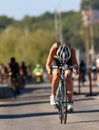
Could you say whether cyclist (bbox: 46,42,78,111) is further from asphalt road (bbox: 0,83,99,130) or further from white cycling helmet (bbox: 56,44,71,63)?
asphalt road (bbox: 0,83,99,130)

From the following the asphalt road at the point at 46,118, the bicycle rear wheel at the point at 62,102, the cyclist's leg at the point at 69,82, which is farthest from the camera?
the cyclist's leg at the point at 69,82

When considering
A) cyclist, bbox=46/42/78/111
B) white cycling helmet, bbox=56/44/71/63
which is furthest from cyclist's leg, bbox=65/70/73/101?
white cycling helmet, bbox=56/44/71/63

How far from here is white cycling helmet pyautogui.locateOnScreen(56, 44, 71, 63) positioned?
18.0m

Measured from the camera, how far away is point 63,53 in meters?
18.0

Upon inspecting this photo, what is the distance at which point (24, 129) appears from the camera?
54.9ft

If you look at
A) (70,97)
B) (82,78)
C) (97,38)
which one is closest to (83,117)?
(70,97)

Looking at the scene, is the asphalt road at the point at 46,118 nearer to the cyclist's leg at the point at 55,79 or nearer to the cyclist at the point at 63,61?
the cyclist at the point at 63,61

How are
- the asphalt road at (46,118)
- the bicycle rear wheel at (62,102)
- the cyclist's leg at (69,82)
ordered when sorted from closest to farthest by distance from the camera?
the asphalt road at (46,118) < the bicycle rear wheel at (62,102) < the cyclist's leg at (69,82)

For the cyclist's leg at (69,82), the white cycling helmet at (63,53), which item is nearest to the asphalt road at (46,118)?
the cyclist's leg at (69,82)

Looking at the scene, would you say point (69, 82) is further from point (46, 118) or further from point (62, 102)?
point (46, 118)

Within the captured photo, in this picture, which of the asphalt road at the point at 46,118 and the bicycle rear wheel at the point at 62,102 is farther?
the bicycle rear wheel at the point at 62,102

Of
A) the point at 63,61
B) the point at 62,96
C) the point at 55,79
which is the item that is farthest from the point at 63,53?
the point at 62,96

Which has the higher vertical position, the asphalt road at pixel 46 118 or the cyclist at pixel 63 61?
the cyclist at pixel 63 61

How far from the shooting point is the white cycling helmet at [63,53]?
59.1 feet
